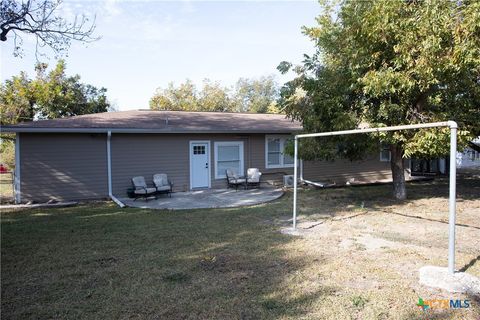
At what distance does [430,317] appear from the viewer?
11.9 ft

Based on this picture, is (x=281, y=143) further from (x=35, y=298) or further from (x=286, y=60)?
(x=35, y=298)

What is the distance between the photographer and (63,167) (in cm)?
1137

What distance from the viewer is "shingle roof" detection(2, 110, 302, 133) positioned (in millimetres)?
11031

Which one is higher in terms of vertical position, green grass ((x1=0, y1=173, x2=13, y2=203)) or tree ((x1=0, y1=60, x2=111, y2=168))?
tree ((x1=0, y1=60, x2=111, y2=168))

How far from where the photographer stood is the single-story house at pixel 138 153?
11047 mm

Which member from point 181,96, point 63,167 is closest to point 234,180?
point 63,167

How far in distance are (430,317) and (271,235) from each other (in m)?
3.70

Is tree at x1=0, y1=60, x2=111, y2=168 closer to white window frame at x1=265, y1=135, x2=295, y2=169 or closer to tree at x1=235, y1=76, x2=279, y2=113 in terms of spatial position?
white window frame at x1=265, y1=135, x2=295, y2=169

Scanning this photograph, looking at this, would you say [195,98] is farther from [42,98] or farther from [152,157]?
[152,157]

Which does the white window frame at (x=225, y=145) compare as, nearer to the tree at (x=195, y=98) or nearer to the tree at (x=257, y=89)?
the tree at (x=195, y=98)

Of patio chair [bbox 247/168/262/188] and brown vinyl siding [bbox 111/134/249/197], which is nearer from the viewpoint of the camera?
brown vinyl siding [bbox 111/134/249/197]

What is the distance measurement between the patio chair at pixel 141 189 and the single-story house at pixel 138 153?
0.65 metres

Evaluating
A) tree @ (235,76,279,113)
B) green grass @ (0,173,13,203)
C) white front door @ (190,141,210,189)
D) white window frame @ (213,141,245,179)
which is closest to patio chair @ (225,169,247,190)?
white window frame @ (213,141,245,179)

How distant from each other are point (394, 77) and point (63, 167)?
33.5 feet
